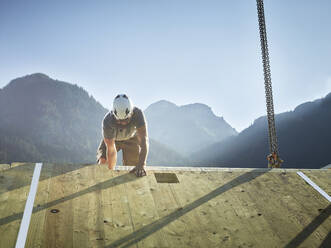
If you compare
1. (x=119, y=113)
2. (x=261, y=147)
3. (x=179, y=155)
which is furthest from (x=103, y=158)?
(x=179, y=155)

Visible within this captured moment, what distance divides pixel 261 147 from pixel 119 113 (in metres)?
62.0

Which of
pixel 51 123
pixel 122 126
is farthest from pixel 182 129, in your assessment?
pixel 122 126

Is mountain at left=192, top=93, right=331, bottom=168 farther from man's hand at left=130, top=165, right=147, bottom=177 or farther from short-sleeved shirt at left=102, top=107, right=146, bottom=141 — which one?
man's hand at left=130, top=165, right=147, bottom=177

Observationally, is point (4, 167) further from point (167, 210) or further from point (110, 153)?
point (167, 210)

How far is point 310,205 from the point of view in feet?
13.4

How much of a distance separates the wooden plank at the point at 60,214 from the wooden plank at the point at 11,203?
10.4 inches

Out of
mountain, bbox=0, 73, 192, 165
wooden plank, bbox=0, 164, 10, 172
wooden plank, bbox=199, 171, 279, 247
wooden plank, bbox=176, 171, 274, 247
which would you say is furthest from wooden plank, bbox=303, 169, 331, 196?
mountain, bbox=0, 73, 192, 165

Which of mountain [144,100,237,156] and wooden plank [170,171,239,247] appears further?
mountain [144,100,237,156]

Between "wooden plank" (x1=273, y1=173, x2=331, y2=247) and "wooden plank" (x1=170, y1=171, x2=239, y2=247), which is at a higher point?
"wooden plank" (x1=170, y1=171, x2=239, y2=247)

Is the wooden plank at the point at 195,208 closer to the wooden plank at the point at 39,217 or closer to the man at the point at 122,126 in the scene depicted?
the man at the point at 122,126

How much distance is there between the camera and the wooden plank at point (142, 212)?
3.08 meters

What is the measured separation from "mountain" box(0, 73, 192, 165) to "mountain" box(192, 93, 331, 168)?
1178 inches

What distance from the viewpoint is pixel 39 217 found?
331cm

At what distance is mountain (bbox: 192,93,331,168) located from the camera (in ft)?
190
